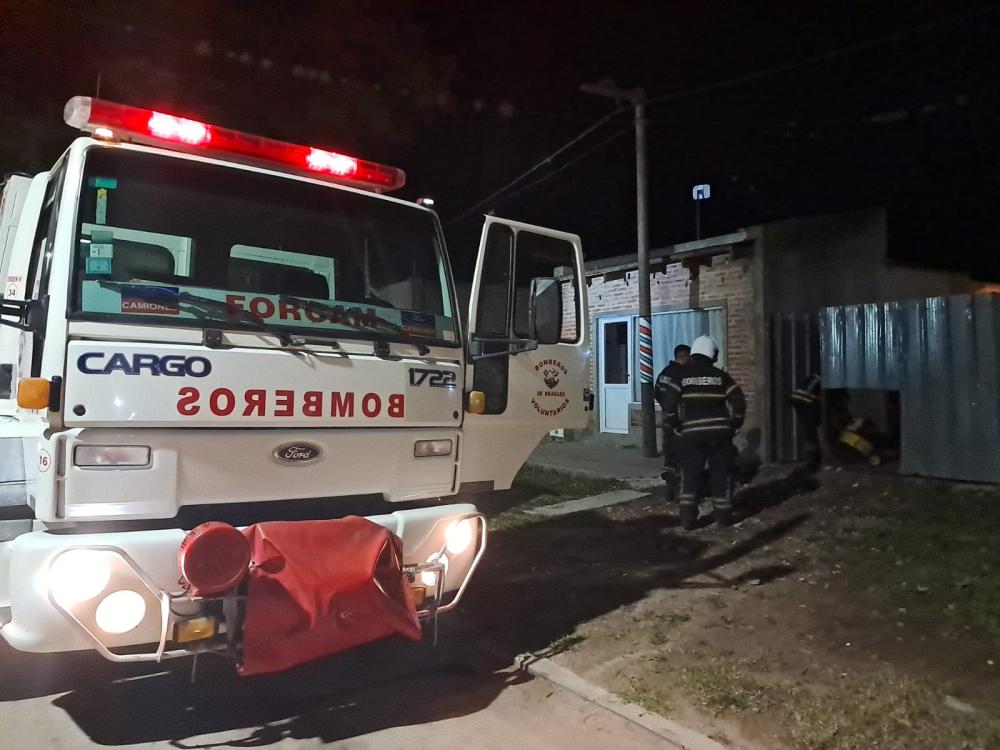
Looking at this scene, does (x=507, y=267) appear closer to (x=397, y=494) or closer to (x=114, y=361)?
(x=397, y=494)

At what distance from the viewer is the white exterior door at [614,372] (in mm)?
13773

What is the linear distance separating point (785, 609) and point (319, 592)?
3.35 metres

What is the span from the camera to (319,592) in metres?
3.39

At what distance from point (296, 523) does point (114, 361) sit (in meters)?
1.01

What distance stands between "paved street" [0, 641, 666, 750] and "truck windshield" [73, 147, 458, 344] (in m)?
1.88

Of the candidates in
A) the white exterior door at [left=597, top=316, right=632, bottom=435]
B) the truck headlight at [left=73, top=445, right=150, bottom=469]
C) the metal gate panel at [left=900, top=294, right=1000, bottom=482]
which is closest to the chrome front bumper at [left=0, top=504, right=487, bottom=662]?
the truck headlight at [left=73, top=445, right=150, bottom=469]

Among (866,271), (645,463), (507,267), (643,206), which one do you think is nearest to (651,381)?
(645,463)

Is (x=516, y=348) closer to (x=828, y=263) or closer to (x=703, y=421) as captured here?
(x=703, y=421)

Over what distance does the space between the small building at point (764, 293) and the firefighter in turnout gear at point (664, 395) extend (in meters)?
2.74

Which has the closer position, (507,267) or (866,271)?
(507,267)

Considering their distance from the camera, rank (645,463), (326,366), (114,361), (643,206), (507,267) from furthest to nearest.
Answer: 1. (643,206)
2. (645,463)
3. (507,267)
4. (326,366)
5. (114,361)

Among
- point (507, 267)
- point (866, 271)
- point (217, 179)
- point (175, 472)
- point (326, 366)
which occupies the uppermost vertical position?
point (866, 271)

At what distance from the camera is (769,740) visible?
3.52 m

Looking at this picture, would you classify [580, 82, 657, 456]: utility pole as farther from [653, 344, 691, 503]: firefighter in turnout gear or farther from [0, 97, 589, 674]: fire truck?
[0, 97, 589, 674]: fire truck
